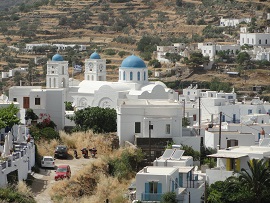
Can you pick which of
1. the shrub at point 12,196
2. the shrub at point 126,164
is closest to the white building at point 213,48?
the shrub at point 126,164

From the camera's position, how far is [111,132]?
43469 millimetres

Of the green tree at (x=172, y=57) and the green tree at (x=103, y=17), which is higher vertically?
the green tree at (x=103, y=17)

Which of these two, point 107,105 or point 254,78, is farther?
point 254,78

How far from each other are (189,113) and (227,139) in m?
16.8

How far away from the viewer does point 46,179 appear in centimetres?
3394

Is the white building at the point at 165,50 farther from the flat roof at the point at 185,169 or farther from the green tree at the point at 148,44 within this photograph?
the flat roof at the point at 185,169

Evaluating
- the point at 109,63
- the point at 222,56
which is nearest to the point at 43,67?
A: the point at 109,63

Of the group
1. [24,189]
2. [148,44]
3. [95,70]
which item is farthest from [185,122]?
[148,44]

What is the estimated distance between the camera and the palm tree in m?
32.8

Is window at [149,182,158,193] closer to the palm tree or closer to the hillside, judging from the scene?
the palm tree

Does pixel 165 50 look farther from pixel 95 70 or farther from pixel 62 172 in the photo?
pixel 62 172

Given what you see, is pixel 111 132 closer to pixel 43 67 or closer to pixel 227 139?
pixel 227 139

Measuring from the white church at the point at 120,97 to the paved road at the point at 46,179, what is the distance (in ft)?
13.4

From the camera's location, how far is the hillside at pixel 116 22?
397 ft
